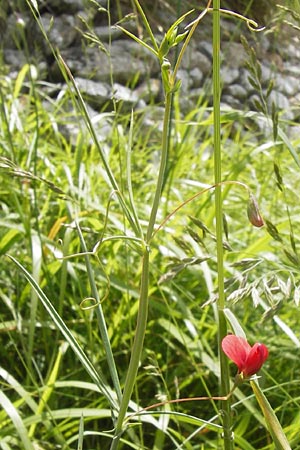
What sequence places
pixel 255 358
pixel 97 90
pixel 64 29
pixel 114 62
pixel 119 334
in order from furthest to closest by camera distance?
pixel 64 29, pixel 114 62, pixel 97 90, pixel 119 334, pixel 255 358

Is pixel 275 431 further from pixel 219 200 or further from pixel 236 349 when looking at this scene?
pixel 219 200

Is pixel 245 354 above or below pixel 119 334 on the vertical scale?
above

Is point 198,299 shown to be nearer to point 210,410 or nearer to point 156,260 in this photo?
point 156,260

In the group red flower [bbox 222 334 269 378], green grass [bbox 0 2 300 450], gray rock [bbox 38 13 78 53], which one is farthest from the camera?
gray rock [bbox 38 13 78 53]

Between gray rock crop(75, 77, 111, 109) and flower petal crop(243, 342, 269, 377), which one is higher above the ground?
flower petal crop(243, 342, 269, 377)

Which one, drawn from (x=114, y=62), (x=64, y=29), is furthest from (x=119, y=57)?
(x=64, y=29)

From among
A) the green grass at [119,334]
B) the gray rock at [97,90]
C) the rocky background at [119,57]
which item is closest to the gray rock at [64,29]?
the rocky background at [119,57]

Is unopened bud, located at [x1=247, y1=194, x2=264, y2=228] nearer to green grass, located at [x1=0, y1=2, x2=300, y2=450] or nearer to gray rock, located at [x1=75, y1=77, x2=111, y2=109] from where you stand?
green grass, located at [x1=0, y1=2, x2=300, y2=450]

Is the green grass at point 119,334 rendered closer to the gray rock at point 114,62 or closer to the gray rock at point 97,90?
the gray rock at point 97,90

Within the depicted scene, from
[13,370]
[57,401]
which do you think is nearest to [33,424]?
[57,401]

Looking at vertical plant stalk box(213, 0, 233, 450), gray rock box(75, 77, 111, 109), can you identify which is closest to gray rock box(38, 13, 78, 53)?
gray rock box(75, 77, 111, 109)
